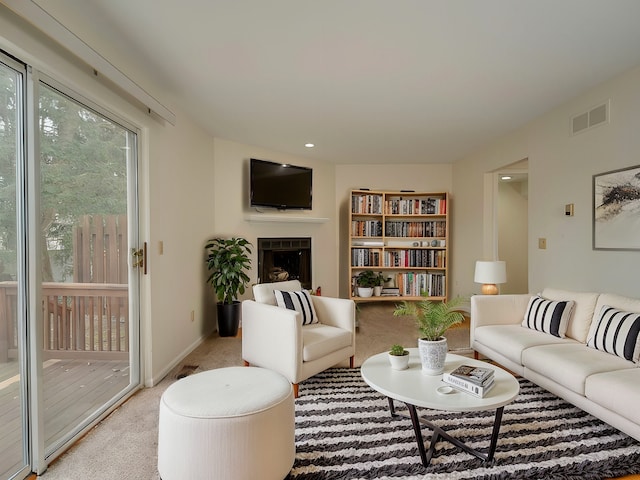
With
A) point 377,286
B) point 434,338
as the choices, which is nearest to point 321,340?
point 434,338

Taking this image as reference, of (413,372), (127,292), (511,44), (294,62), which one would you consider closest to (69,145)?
(127,292)

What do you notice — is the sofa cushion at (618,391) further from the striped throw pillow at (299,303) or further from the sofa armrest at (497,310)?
the striped throw pillow at (299,303)

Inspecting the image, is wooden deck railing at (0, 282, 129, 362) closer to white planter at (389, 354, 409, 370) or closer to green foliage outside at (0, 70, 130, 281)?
green foliage outside at (0, 70, 130, 281)

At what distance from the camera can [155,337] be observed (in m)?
2.79

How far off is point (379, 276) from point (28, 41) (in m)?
4.67

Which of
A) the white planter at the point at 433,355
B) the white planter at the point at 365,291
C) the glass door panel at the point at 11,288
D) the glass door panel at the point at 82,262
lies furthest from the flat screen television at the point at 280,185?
the white planter at the point at 433,355

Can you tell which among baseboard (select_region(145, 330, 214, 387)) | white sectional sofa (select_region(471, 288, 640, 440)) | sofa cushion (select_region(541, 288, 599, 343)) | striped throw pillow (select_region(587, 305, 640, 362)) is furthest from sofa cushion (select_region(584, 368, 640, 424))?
Result: baseboard (select_region(145, 330, 214, 387))

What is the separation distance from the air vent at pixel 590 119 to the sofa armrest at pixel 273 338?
2872mm

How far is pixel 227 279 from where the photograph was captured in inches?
153

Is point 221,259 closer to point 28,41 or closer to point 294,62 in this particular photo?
point 294,62

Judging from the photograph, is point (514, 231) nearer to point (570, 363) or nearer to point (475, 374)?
point (570, 363)

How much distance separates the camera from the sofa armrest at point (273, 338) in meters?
2.51

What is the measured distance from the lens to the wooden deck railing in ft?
5.39

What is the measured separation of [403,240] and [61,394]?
4574mm
